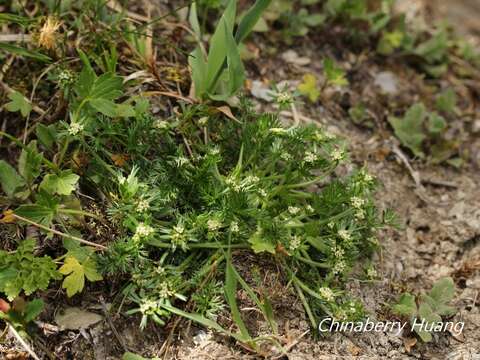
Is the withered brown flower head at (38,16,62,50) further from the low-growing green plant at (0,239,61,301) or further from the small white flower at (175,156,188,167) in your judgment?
the low-growing green plant at (0,239,61,301)

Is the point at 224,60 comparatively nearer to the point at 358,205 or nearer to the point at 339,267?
the point at 358,205

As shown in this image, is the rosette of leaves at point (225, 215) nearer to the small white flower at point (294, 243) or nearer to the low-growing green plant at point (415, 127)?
the small white flower at point (294, 243)

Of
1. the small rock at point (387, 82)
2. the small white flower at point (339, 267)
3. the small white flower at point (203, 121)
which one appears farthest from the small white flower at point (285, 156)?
the small rock at point (387, 82)

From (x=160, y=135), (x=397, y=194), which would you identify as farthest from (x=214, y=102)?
(x=397, y=194)

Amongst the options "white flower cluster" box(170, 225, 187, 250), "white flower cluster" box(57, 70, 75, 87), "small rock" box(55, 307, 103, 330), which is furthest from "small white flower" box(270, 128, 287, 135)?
"small rock" box(55, 307, 103, 330)

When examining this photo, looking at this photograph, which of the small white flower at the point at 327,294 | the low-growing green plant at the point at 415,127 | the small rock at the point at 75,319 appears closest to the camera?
the small rock at the point at 75,319

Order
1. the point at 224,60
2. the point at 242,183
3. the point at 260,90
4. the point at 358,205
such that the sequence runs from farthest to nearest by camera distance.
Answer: the point at 260,90 < the point at 224,60 < the point at 358,205 < the point at 242,183

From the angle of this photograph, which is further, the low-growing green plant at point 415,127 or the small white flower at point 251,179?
the low-growing green plant at point 415,127

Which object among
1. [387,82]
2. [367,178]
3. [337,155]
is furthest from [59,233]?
[387,82]

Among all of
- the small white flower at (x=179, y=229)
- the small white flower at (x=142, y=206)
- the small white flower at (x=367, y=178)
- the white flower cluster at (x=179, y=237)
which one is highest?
the small white flower at (x=367, y=178)
